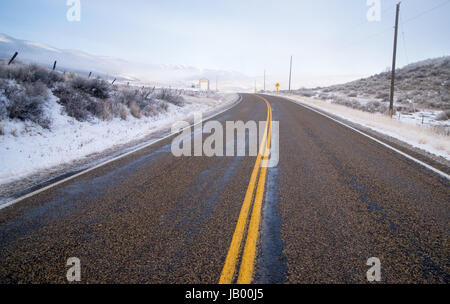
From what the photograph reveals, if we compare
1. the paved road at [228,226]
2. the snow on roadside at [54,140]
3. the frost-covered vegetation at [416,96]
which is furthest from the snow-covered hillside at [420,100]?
the snow on roadside at [54,140]

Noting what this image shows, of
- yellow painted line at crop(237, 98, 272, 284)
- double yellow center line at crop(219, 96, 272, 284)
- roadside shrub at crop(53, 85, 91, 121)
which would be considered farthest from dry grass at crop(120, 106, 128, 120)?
yellow painted line at crop(237, 98, 272, 284)

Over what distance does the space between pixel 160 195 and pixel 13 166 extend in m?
4.46

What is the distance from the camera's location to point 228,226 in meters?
3.43

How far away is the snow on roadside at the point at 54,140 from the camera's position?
6371 millimetres

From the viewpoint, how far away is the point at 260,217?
3666mm

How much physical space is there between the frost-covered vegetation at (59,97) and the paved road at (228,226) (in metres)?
5.54

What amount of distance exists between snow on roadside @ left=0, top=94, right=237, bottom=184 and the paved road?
2000mm

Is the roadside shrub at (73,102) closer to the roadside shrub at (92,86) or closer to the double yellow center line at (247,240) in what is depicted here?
the roadside shrub at (92,86)

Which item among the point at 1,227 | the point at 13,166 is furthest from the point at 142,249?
the point at 13,166

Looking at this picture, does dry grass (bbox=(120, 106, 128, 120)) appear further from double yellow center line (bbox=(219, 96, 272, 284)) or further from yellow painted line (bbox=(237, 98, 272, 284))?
yellow painted line (bbox=(237, 98, 272, 284))

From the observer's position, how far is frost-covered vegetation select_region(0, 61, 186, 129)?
8.92 metres

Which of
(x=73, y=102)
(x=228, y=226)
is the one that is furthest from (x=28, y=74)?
(x=228, y=226)
